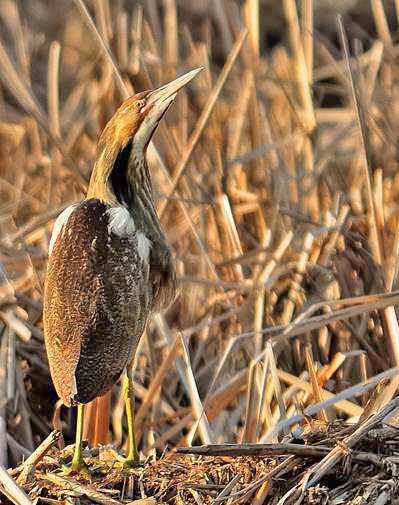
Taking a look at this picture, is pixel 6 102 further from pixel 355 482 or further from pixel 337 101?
pixel 355 482

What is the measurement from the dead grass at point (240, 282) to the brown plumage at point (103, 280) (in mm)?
207

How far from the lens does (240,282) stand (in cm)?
390

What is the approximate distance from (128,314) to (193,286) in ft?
4.62

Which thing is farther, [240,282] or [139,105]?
[240,282]

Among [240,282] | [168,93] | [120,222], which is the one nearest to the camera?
[120,222]

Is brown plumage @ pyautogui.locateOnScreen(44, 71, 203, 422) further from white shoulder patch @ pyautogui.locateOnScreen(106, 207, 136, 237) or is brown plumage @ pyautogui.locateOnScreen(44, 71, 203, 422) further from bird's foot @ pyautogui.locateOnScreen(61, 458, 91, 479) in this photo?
bird's foot @ pyautogui.locateOnScreen(61, 458, 91, 479)

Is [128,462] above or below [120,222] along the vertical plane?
below

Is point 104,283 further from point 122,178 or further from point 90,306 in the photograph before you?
point 122,178

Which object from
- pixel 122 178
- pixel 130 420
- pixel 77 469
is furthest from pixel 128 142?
pixel 77 469

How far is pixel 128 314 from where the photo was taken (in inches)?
105

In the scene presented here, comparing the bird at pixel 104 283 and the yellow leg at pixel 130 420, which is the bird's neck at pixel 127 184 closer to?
the bird at pixel 104 283

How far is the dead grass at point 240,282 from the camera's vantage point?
8.31ft

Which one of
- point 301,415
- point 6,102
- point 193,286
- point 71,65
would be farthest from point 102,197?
point 71,65

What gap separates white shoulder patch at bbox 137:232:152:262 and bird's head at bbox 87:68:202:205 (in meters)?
0.12
